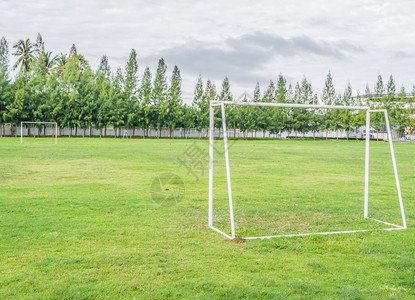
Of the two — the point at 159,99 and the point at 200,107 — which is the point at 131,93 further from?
the point at 200,107

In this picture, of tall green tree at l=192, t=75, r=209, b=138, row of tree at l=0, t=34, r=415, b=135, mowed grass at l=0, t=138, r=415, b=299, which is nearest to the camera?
mowed grass at l=0, t=138, r=415, b=299

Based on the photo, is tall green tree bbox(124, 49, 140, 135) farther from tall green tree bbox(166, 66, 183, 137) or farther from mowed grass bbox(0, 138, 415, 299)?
mowed grass bbox(0, 138, 415, 299)

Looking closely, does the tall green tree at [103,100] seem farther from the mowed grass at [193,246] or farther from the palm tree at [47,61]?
the mowed grass at [193,246]

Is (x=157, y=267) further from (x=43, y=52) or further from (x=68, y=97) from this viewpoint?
(x=43, y=52)

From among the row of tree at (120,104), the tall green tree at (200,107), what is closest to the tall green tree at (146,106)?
the row of tree at (120,104)

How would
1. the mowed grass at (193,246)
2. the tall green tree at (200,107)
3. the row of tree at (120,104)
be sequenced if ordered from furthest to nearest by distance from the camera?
the tall green tree at (200,107)
the row of tree at (120,104)
the mowed grass at (193,246)

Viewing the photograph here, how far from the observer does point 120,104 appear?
6175cm

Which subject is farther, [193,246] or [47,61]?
[47,61]

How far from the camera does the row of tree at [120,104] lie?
2261 inches

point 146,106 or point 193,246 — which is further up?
point 146,106

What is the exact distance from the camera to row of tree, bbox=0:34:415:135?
57438 millimetres

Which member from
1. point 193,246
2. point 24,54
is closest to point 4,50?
point 24,54

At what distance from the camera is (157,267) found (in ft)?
15.6

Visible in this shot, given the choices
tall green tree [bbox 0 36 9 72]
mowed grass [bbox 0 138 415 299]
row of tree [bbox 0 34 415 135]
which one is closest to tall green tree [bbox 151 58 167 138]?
row of tree [bbox 0 34 415 135]
